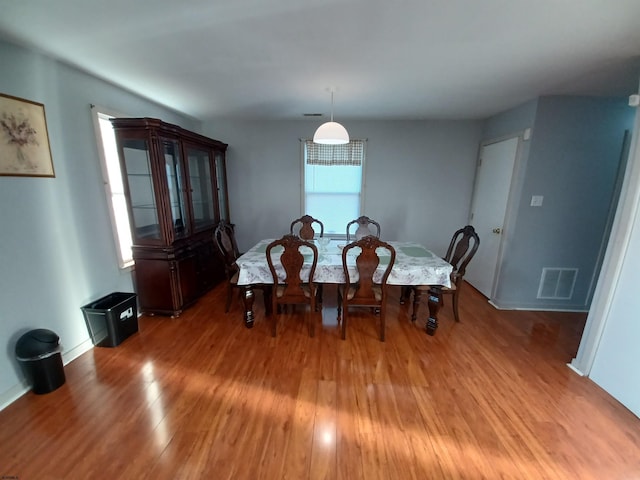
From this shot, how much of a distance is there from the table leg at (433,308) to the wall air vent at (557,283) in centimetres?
155

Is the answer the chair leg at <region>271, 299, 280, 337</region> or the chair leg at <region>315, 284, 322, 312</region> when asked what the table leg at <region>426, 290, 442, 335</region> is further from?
the chair leg at <region>271, 299, 280, 337</region>

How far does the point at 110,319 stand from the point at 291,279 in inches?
62.1

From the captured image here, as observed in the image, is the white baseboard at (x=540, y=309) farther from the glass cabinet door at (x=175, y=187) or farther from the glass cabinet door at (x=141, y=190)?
the glass cabinet door at (x=141, y=190)

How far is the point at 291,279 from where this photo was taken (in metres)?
2.29

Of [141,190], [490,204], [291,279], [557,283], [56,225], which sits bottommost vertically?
[557,283]

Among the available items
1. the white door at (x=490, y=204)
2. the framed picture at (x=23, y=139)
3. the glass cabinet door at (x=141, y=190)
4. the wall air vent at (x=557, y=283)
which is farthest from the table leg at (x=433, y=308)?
the framed picture at (x=23, y=139)

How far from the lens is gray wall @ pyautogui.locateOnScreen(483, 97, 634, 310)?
8.42 ft

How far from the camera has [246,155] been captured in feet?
13.0

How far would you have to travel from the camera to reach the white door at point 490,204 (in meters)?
3.03

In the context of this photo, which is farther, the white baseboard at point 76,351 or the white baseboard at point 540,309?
the white baseboard at point 540,309

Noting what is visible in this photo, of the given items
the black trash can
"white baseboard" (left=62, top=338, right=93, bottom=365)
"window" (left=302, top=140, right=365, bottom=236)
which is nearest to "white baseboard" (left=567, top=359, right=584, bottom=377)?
"window" (left=302, top=140, right=365, bottom=236)

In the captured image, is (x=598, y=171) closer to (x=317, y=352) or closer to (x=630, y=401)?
(x=630, y=401)

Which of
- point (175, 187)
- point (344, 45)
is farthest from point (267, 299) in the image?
point (344, 45)

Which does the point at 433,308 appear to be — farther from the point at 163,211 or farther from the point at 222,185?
the point at 222,185
